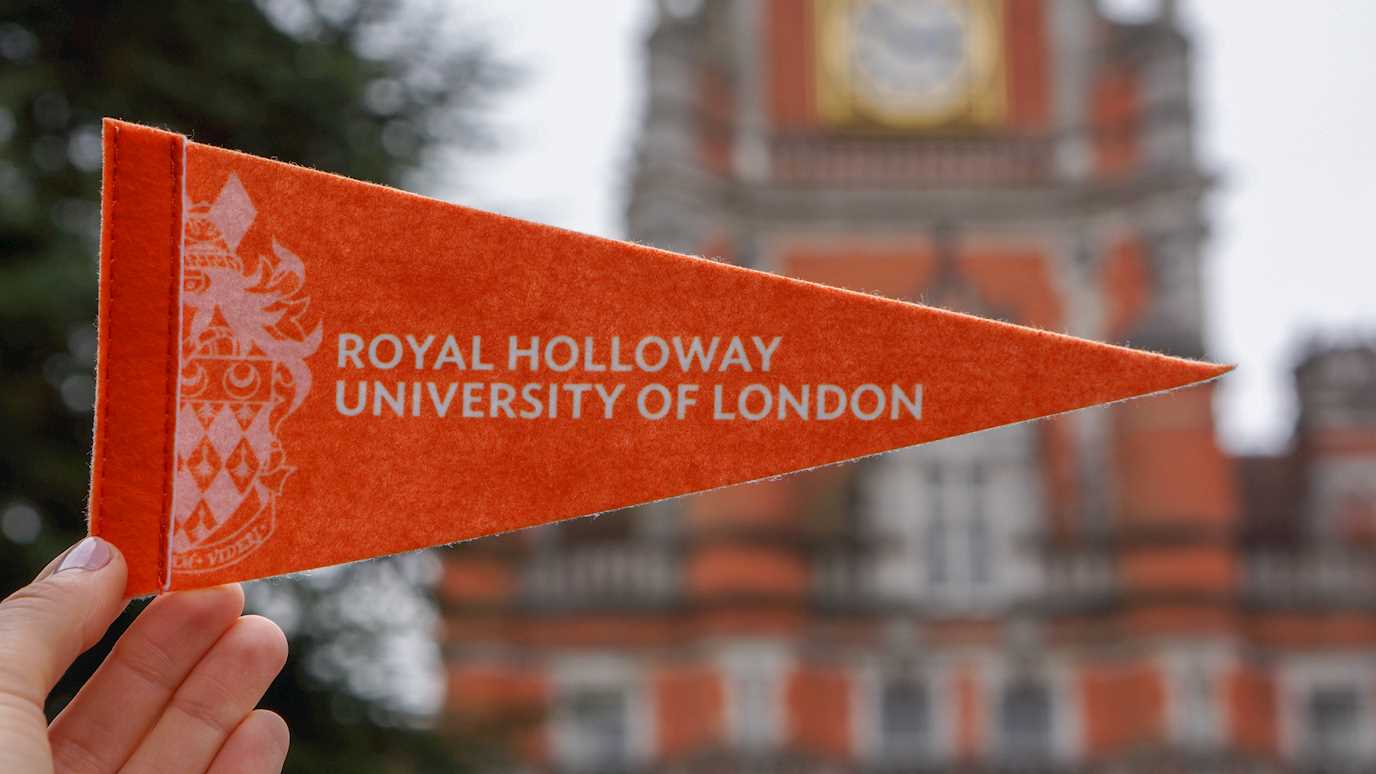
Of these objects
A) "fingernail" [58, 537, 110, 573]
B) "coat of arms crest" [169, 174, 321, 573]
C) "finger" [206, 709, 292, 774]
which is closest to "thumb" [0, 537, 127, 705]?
"fingernail" [58, 537, 110, 573]

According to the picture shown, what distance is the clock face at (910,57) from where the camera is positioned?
1875 centimetres

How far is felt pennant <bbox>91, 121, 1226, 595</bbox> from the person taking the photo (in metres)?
2.01

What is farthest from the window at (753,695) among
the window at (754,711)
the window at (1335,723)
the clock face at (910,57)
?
the clock face at (910,57)

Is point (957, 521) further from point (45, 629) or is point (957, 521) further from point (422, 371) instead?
point (45, 629)

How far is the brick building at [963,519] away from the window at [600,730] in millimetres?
33

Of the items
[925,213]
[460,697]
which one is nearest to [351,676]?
[460,697]

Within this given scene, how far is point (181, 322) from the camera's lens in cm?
204

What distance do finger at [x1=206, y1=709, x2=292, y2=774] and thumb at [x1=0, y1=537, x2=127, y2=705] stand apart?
9.2 inches

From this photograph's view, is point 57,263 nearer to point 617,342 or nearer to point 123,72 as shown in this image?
point 123,72

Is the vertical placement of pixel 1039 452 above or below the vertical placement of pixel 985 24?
below

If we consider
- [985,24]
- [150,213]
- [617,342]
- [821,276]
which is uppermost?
[985,24]

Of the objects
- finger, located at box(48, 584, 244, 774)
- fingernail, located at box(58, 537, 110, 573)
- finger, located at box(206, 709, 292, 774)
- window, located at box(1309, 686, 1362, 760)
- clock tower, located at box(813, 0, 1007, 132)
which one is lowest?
window, located at box(1309, 686, 1362, 760)

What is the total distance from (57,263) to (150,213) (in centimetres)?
351

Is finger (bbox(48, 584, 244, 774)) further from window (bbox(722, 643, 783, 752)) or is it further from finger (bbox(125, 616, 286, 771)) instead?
window (bbox(722, 643, 783, 752))
